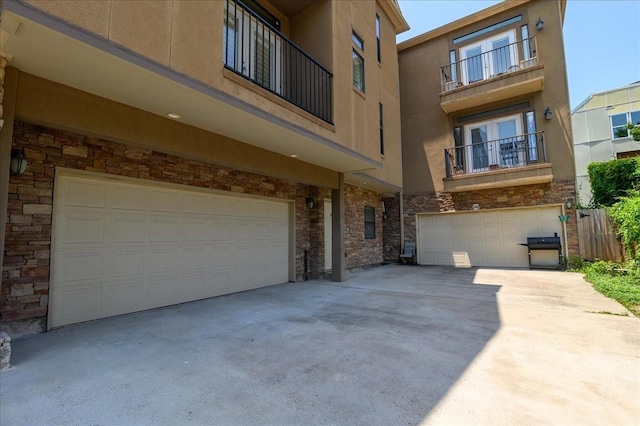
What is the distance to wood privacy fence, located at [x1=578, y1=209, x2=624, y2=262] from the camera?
10156mm

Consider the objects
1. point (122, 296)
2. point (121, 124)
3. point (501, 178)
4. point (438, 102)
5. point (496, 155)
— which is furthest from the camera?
point (438, 102)

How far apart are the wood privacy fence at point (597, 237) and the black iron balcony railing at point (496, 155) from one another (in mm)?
2391

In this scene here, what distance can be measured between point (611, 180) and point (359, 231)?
8.81 metres

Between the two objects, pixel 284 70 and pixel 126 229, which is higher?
pixel 284 70

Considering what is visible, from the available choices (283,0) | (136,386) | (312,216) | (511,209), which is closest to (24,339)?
(136,386)

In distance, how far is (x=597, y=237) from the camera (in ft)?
34.4

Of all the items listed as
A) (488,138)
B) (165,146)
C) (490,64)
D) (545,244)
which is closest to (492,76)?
(490,64)

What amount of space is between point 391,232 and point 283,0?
981cm

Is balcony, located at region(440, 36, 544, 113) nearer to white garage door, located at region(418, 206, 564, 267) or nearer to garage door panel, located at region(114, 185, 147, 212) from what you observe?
white garage door, located at region(418, 206, 564, 267)

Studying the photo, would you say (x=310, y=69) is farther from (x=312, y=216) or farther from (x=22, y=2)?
(x=22, y=2)

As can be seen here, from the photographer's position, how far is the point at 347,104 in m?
7.44

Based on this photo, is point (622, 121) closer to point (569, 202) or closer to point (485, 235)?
point (569, 202)

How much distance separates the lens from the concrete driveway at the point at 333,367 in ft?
8.07

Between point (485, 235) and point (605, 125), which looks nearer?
point (485, 235)
